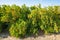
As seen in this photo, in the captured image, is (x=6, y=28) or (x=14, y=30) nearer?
(x=14, y=30)

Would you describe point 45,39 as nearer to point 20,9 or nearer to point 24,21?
point 24,21

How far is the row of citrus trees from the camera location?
7.55 m

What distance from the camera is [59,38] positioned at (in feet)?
25.1

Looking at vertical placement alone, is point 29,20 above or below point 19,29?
above

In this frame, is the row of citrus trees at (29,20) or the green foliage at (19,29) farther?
the row of citrus trees at (29,20)

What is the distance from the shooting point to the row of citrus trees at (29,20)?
24.8ft

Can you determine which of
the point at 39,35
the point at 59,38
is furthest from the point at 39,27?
the point at 59,38

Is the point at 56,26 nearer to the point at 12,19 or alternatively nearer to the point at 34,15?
the point at 34,15

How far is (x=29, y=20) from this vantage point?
776 centimetres

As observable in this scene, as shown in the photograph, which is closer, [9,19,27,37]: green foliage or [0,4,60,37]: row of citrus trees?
[9,19,27,37]: green foliage

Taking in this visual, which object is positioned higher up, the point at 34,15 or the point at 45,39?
the point at 34,15

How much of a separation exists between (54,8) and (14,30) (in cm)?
201

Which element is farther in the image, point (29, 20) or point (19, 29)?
point (29, 20)

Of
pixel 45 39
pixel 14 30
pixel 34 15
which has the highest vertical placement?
pixel 34 15
